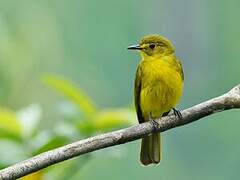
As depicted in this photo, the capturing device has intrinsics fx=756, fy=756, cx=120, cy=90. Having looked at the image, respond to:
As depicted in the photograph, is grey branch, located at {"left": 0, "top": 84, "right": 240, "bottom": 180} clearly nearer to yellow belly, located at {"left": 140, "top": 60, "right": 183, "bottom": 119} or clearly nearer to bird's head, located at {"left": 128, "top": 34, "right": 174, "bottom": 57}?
yellow belly, located at {"left": 140, "top": 60, "right": 183, "bottom": 119}

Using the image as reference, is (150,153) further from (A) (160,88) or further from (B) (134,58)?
(B) (134,58)

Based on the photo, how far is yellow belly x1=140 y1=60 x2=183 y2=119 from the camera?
118 inches

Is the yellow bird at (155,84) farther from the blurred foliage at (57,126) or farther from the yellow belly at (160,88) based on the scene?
the blurred foliage at (57,126)

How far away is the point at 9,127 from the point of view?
99.0 inches

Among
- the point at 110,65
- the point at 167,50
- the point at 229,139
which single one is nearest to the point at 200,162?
the point at 229,139

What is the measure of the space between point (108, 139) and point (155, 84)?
830 millimetres

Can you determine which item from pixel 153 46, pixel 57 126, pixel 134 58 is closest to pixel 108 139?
pixel 57 126

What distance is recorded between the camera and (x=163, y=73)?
3.03 metres

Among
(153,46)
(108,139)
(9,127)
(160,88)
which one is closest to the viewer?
(108,139)

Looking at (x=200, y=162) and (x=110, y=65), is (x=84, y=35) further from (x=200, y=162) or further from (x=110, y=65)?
(x=200, y=162)

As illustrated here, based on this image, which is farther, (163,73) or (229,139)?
(229,139)

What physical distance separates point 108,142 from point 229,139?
2154 millimetres

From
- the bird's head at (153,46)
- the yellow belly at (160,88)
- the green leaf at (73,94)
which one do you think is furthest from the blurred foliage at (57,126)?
the bird's head at (153,46)

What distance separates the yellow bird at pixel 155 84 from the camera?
3016 mm
